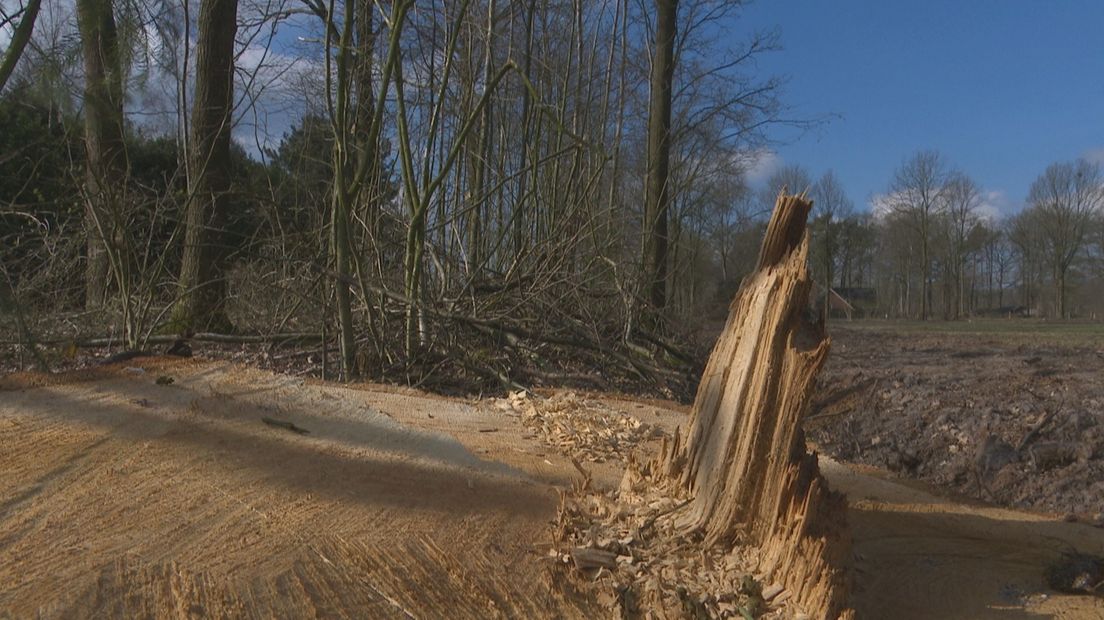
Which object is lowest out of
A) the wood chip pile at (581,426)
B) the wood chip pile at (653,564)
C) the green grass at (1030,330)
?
the wood chip pile at (653,564)

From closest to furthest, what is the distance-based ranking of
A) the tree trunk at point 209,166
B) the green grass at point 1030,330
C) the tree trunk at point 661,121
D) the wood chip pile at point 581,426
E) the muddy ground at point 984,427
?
1. the wood chip pile at point 581,426
2. the muddy ground at point 984,427
3. the tree trunk at point 209,166
4. the tree trunk at point 661,121
5. the green grass at point 1030,330

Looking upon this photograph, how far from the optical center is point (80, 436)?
3100mm

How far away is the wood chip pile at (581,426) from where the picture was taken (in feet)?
12.6

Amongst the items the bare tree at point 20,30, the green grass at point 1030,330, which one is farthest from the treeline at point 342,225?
the green grass at point 1030,330

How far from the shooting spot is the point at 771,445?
109 inches

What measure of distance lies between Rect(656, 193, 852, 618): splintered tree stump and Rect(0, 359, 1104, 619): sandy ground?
38 centimetres

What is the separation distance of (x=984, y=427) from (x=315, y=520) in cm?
481

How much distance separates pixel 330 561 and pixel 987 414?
5.09 metres

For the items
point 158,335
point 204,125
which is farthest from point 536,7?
point 158,335

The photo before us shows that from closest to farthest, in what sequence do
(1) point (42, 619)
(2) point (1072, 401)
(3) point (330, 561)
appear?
(1) point (42, 619) → (3) point (330, 561) → (2) point (1072, 401)

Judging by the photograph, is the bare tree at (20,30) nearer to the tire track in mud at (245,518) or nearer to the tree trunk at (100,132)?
the tree trunk at (100,132)

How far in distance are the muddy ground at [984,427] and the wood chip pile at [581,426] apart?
2252 millimetres

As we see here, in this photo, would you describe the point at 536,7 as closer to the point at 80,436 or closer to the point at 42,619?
the point at 80,436

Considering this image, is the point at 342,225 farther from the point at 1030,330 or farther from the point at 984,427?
the point at 1030,330
